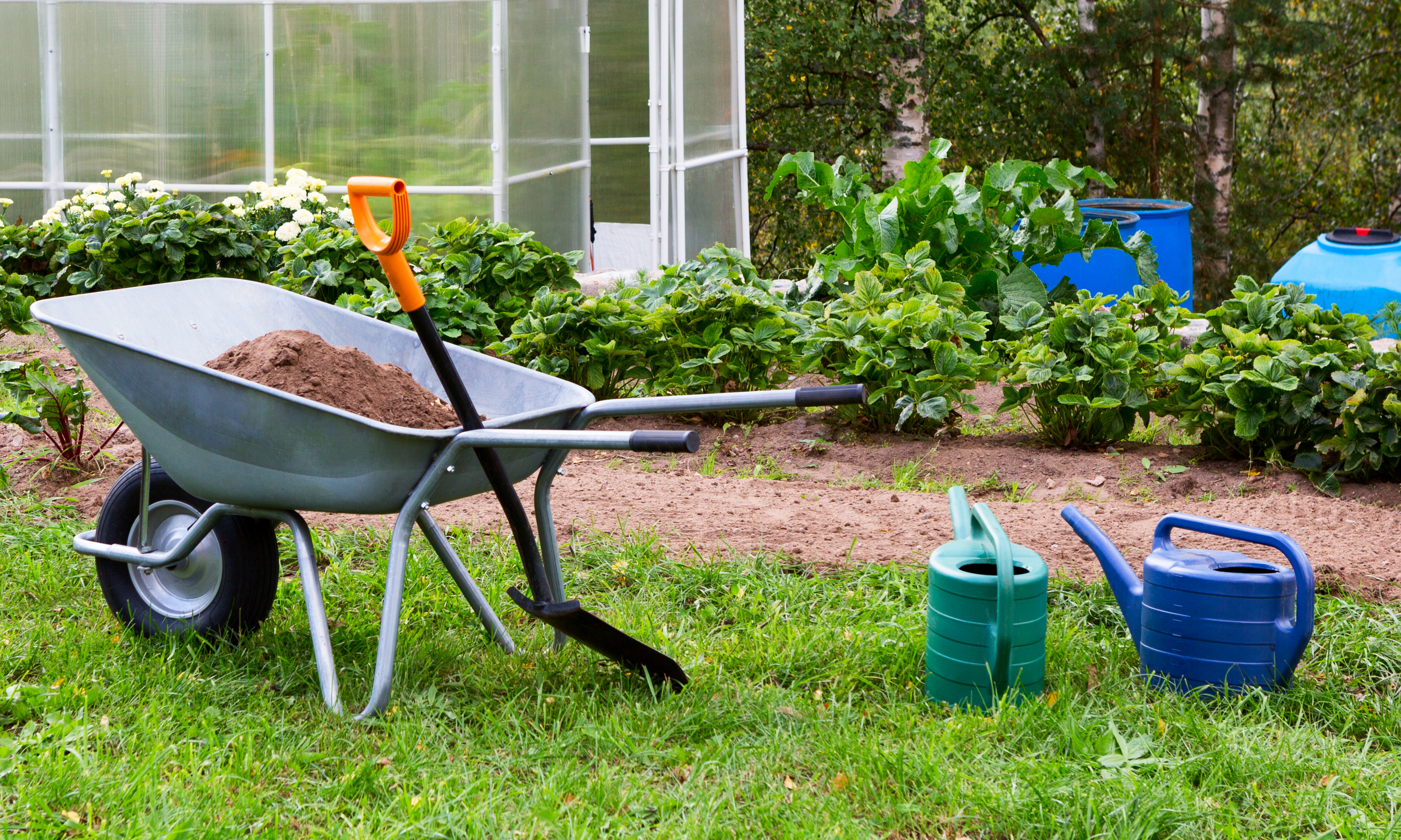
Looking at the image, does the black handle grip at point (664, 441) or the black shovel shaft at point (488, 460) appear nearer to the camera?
the black handle grip at point (664, 441)

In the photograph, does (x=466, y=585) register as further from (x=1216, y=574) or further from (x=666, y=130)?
(x=666, y=130)

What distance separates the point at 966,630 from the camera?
2201mm

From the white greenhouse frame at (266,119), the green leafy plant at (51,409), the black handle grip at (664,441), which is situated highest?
the white greenhouse frame at (266,119)

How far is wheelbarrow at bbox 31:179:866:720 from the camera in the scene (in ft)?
6.81

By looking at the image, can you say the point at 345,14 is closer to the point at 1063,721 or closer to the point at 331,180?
the point at 331,180

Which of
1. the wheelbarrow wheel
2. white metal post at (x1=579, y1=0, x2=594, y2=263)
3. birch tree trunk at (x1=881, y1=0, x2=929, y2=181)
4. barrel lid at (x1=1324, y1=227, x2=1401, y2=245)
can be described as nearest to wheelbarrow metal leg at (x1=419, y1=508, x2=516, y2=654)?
the wheelbarrow wheel

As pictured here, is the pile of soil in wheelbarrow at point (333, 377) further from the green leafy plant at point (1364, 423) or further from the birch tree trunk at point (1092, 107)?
the birch tree trunk at point (1092, 107)

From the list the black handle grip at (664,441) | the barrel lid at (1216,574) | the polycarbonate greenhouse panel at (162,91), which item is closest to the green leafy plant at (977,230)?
the barrel lid at (1216,574)

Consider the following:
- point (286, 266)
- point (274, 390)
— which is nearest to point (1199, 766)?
point (274, 390)

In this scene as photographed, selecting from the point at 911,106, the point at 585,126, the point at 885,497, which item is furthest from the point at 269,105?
the point at 911,106

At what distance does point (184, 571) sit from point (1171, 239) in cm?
646

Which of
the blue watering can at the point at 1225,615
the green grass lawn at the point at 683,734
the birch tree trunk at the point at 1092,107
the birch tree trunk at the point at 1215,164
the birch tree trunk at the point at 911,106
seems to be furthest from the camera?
the birch tree trunk at the point at 911,106

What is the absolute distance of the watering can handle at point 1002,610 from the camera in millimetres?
2086

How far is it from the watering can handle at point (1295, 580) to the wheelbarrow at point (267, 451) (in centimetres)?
78
